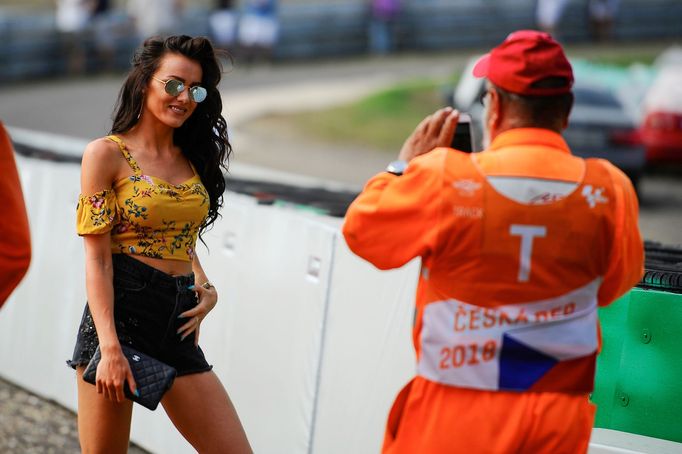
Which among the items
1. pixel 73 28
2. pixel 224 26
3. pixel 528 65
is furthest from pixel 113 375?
pixel 224 26

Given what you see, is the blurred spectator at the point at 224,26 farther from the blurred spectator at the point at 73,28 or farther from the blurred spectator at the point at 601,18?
the blurred spectator at the point at 601,18

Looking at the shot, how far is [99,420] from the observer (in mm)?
3688

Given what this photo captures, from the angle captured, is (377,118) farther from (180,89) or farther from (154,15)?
(180,89)

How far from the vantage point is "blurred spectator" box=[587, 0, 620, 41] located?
97.8ft

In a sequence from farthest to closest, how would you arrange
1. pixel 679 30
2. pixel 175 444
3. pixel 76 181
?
pixel 679 30 → pixel 76 181 → pixel 175 444

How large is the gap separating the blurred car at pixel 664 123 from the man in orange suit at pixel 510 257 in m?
12.6

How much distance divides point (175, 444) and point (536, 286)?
121 inches

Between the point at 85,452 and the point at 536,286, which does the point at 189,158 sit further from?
the point at 536,286

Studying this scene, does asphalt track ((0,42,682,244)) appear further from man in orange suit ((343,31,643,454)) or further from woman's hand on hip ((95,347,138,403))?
man in orange suit ((343,31,643,454))

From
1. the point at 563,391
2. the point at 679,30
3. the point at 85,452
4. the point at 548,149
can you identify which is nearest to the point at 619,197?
the point at 548,149

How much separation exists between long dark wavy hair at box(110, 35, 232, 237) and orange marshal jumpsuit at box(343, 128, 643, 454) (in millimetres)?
1150

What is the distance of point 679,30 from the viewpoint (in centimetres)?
3103

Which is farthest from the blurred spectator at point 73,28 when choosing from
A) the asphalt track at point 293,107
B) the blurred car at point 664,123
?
the blurred car at point 664,123

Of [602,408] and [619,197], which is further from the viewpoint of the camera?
[602,408]
